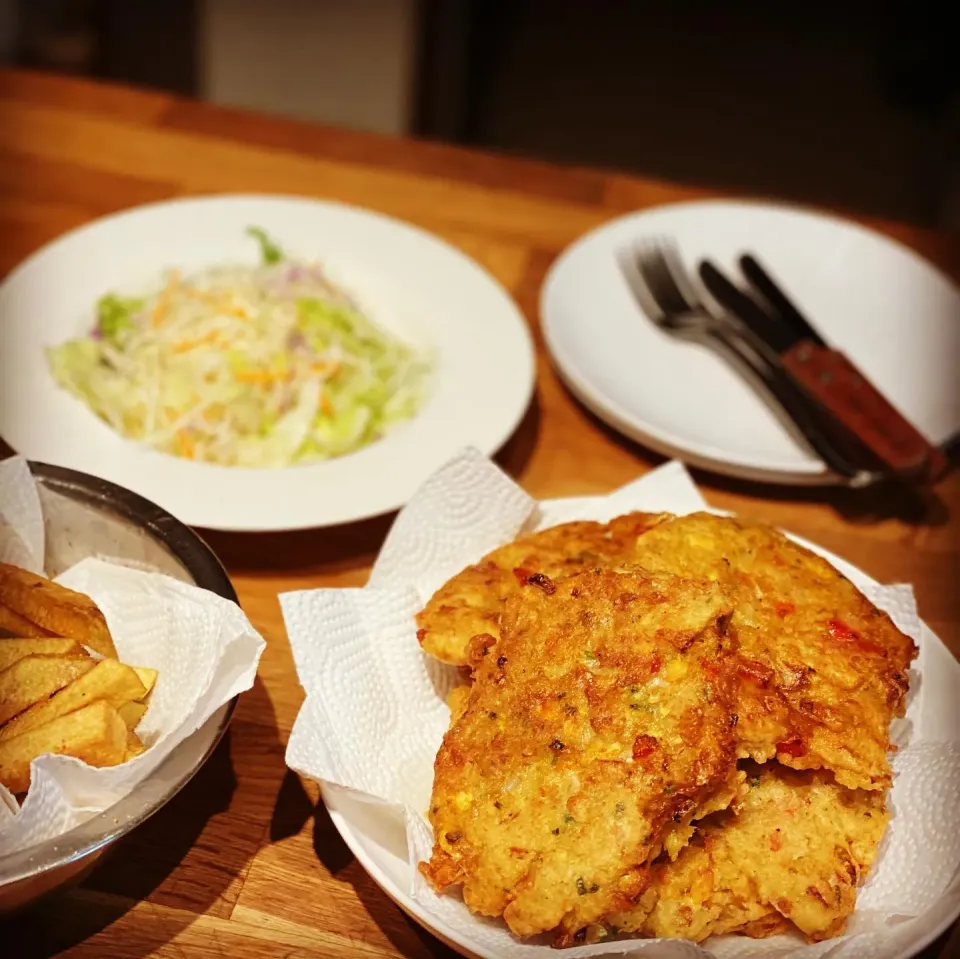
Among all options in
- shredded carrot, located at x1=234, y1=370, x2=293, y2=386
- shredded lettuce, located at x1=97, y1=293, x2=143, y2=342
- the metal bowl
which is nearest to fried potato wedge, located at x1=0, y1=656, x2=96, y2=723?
the metal bowl

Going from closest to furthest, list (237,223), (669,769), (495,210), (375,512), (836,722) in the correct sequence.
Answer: (669,769) → (836,722) → (375,512) → (237,223) → (495,210)

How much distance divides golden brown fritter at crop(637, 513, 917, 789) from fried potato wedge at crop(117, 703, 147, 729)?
0.68 m

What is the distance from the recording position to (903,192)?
6.02m

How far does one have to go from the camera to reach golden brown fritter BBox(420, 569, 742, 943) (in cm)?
122

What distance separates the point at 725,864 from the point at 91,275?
181 centimetres

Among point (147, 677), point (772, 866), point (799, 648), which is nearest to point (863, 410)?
point (799, 648)

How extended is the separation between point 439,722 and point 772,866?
471 mm

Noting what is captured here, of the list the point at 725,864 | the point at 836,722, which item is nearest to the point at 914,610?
the point at 836,722

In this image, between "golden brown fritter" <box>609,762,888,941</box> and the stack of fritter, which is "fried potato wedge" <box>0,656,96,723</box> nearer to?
the stack of fritter

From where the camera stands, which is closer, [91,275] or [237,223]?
[91,275]

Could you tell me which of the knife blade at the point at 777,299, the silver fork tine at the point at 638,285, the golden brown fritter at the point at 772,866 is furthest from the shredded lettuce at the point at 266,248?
the golden brown fritter at the point at 772,866

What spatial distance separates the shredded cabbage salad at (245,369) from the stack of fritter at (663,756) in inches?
33.7

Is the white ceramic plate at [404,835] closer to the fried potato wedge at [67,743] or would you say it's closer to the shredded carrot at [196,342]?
the fried potato wedge at [67,743]

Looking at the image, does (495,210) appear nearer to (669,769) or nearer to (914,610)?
(914,610)
